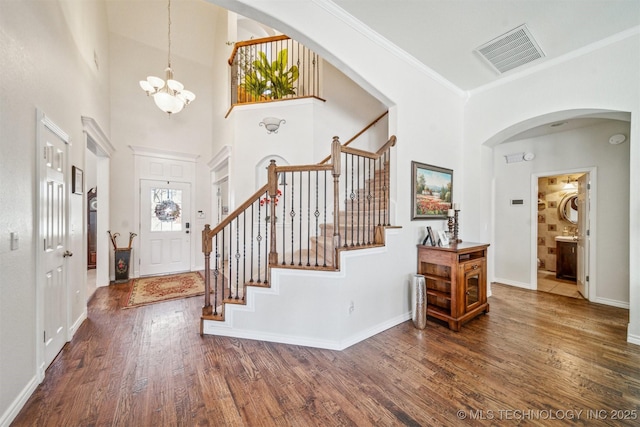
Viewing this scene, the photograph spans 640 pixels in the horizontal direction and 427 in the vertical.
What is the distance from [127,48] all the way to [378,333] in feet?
23.9

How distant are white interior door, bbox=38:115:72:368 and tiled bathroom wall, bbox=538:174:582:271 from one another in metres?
8.53

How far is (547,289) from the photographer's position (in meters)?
4.53

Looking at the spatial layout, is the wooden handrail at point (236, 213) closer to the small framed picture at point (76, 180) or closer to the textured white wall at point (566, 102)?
the small framed picture at point (76, 180)

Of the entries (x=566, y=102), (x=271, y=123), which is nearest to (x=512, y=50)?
(x=566, y=102)

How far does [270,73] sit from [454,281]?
4.40 meters

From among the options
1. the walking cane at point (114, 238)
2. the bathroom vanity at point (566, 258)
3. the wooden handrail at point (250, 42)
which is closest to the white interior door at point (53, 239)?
the walking cane at point (114, 238)

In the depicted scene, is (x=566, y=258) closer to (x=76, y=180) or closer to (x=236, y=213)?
(x=236, y=213)

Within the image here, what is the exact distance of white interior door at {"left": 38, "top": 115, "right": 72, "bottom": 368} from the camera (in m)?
2.16

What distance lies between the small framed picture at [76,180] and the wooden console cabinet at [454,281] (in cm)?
434

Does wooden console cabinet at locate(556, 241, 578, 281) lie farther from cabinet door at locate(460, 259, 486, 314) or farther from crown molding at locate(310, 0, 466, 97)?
crown molding at locate(310, 0, 466, 97)

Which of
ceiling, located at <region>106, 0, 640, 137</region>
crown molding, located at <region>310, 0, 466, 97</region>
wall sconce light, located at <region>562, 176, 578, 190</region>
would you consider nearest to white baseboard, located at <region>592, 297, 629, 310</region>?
ceiling, located at <region>106, 0, 640, 137</region>

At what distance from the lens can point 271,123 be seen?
4.14 meters

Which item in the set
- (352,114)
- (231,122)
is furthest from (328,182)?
(231,122)

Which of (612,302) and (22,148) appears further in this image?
(612,302)
